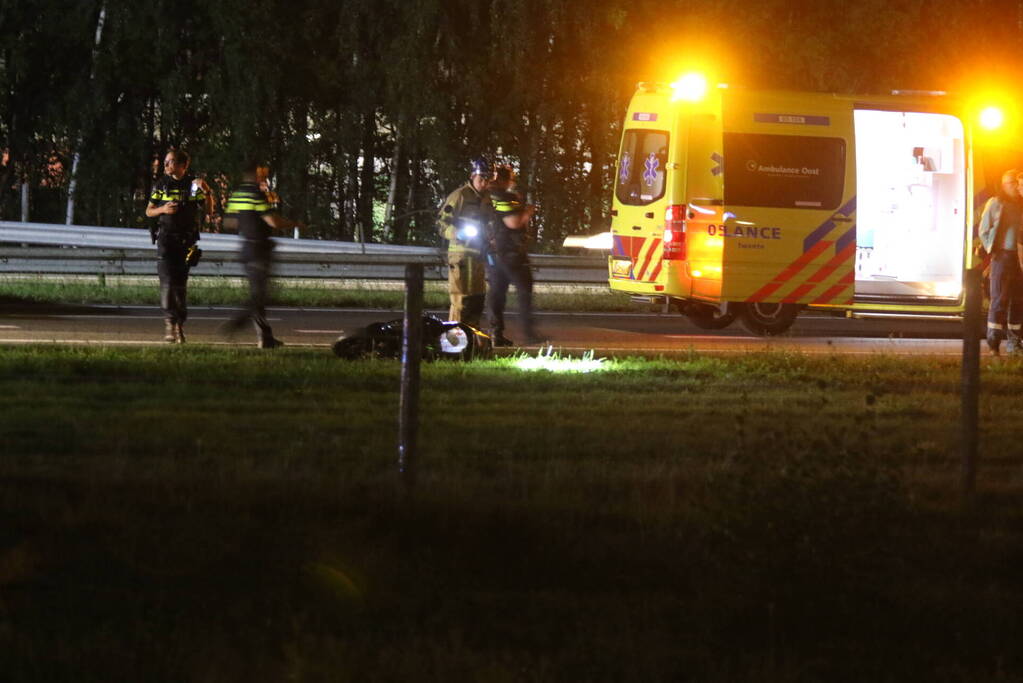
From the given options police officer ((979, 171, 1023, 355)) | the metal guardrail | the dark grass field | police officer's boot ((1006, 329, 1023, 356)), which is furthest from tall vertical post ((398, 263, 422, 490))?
the metal guardrail

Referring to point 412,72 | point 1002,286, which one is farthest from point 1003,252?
point 412,72

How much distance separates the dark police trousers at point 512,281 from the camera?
1519 cm

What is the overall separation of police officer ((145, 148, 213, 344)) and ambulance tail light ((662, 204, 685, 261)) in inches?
200

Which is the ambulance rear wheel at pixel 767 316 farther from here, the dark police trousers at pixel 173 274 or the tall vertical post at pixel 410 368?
the tall vertical post at pixel 410 368

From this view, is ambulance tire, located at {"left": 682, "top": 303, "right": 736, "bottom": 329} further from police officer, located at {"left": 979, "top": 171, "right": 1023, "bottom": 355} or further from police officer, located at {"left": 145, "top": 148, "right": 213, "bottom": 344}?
police officer, located at {"left": 145, "top": 148, "right": 213, "bottom": 344}

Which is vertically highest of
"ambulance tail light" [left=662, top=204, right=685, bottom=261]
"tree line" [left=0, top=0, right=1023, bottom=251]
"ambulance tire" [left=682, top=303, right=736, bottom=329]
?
"tree line" [left=0, top=0, right=1023, bottom=251]

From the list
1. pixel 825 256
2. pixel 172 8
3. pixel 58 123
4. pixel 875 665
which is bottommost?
pixel 875 665

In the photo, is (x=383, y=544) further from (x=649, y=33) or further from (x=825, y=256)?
(x=649, y=33)

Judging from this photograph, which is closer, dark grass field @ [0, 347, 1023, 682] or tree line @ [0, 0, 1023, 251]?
dark grass field @ [0, 347, 1023, 682]

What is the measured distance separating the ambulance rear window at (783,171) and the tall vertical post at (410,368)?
10.8 m

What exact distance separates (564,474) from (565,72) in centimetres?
1981

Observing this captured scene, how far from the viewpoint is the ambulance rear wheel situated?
18.2 meters

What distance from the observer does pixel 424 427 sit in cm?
968

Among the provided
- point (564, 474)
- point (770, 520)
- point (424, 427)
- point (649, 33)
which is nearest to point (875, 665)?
point (770, 520)
